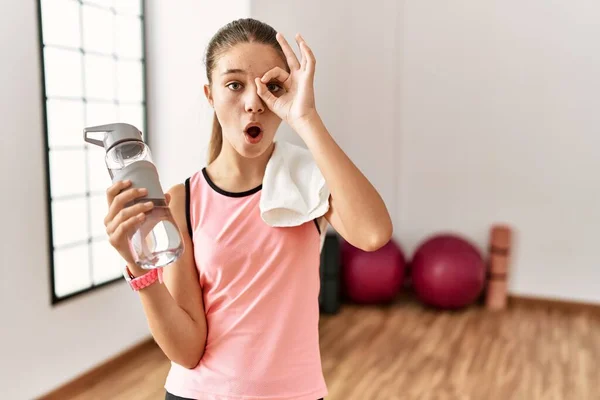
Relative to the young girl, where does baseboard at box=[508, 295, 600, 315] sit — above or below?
below

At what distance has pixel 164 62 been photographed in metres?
3.35

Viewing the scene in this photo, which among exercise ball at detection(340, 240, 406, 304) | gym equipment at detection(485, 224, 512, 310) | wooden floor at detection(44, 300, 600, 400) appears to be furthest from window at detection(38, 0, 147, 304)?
gym equipment at detection(485, 224, 512, 310)

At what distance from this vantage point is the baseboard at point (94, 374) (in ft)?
9.11

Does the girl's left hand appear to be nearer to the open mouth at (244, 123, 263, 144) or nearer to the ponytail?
the open mouth at (244, 123, 263, 144)

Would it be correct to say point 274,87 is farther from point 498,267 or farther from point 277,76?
point 498,267

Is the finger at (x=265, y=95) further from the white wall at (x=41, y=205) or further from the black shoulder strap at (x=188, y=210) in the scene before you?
the white wall at (x=41, y=205)

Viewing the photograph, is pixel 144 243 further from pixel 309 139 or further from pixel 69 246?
pixel 69 246

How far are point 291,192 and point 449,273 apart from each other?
3.10 metres

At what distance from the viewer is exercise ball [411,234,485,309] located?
394cm

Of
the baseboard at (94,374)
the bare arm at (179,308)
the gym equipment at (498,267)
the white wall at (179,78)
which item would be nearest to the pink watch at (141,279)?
the bare arm at (179,308)

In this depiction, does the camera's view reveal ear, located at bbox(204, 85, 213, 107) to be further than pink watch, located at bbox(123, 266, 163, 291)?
Yes

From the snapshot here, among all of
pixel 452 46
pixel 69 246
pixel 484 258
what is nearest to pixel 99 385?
pixel 69 246

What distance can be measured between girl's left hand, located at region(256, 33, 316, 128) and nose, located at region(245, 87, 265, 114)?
12 mm

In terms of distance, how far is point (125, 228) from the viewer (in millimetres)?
807
